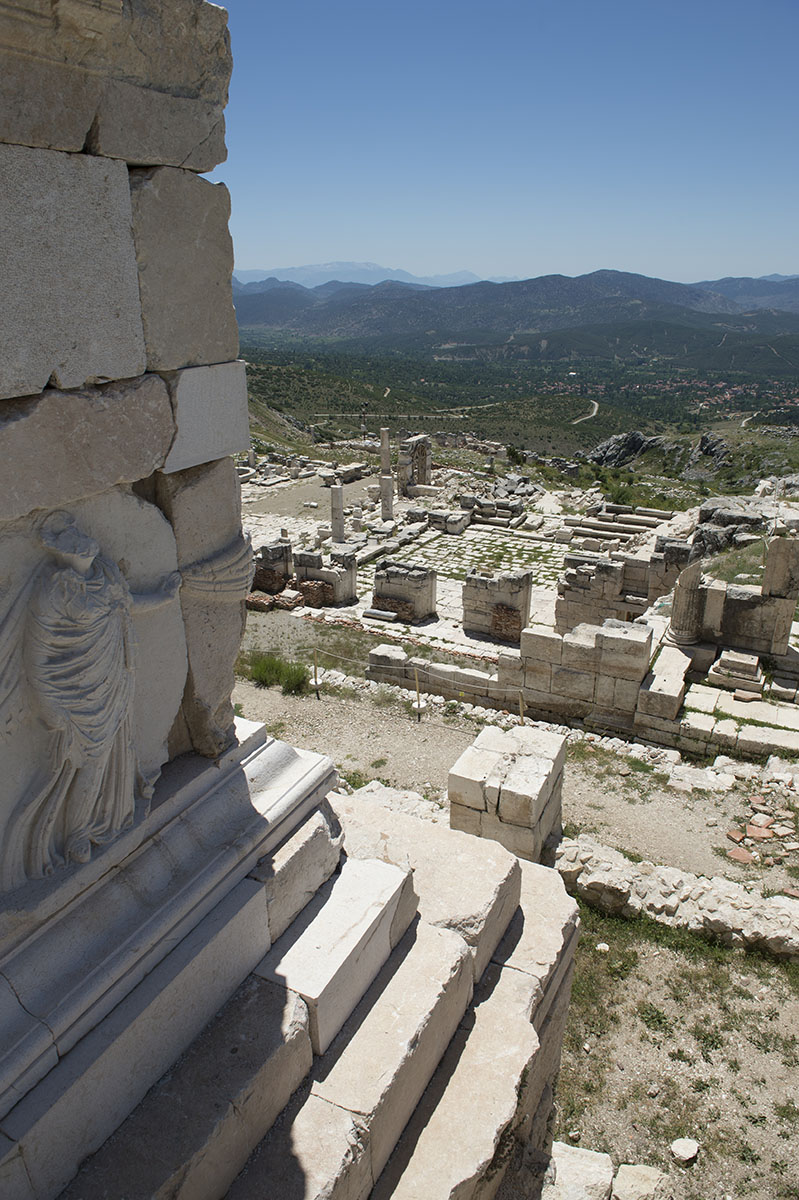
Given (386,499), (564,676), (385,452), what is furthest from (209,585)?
(385,452)

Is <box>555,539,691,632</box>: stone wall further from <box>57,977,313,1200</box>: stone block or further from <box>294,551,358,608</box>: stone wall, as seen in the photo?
<box>57,977,313,1200</box>: stone block

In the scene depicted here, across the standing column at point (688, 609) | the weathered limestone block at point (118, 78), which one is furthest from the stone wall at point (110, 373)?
the standing column at point (688, 609)

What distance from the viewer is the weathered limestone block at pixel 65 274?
229 centimetres

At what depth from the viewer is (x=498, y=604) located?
13664mm

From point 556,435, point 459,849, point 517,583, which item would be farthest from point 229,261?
point 556,435

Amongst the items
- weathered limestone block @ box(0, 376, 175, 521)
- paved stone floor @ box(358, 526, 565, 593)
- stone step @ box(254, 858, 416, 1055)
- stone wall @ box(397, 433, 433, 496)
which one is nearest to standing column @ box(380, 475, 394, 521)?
paved stone floor @ box(358, 526, 565, 593)

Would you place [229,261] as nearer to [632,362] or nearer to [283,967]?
[283,967]

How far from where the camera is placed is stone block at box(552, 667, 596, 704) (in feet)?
32.4

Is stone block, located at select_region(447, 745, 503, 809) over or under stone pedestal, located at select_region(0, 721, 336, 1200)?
under

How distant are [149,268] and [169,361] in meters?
0.34

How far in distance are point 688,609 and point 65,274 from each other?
1008cm

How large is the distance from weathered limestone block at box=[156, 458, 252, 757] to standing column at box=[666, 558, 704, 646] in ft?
28.3

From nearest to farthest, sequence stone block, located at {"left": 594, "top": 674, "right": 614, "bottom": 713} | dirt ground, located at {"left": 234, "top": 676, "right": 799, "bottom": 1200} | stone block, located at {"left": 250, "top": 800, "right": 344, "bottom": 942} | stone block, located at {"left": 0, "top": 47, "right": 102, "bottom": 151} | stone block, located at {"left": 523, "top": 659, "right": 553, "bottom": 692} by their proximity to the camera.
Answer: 1. stone block, located at {"left": 0, "top": 47, "right": 102, "bottom": 151}
2. stone block, located at {"left": 250, "top": 800, "right": 344, "bottom": 942}
3. dirt ground, located at {"left": 234, "top": 676, "right": 799, "bottom": 1200}
4. stone block, located at {"left": 594, "top": 674, "right": 614, "bottom": 713}
5. stone block, located at {"left": 523, "top": 659, "right": 553, "bottom": 692}

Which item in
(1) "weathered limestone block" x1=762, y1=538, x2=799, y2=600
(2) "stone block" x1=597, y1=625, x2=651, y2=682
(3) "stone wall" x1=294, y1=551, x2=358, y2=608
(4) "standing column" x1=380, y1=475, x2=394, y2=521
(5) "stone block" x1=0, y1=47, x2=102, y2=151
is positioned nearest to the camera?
(5) "stone block" x1=0, y1=47, x2=102, y2=151
